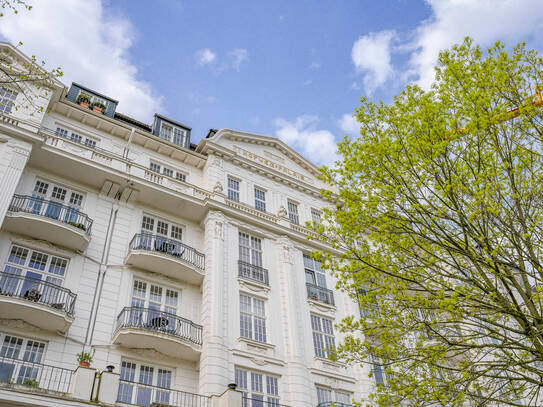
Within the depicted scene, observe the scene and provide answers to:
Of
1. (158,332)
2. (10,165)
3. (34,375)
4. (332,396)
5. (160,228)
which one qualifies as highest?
(10,165)

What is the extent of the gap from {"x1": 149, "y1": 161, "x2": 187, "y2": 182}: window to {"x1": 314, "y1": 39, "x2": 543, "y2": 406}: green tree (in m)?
13.2

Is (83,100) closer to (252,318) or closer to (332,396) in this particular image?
(252,318)

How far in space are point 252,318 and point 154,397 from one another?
5552 millimetres

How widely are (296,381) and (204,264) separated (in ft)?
21.0

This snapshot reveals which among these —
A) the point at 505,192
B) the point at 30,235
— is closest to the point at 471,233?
the point at 505,192

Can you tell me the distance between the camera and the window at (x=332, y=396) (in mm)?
19891

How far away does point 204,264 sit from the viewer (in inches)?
842

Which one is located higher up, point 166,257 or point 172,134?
point 172,134

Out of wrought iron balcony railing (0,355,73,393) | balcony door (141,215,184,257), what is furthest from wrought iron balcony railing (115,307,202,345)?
balcony door (141,215,184,257)

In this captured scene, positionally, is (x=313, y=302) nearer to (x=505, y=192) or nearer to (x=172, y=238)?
(x=172, y=238)

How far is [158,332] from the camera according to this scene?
1731 centimetres

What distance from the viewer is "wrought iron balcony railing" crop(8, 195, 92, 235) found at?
60.2 ft

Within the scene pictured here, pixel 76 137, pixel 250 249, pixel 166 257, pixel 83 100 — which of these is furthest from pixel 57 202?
pixel 250 249

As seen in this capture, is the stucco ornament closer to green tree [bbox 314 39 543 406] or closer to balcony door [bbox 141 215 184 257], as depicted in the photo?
balcony door [bbox 141 215 184 257]
